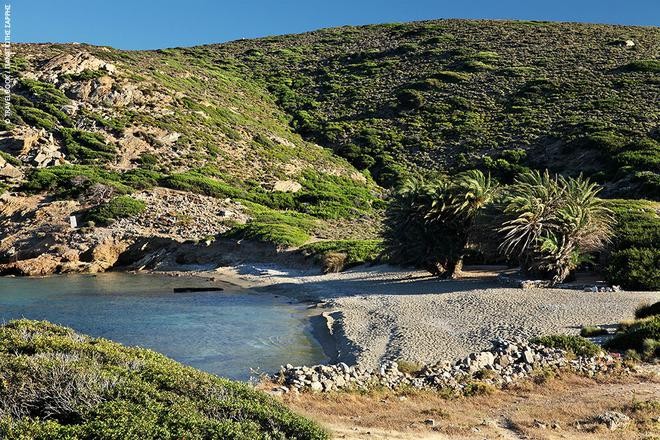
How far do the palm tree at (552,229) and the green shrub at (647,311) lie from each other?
15.8 ft

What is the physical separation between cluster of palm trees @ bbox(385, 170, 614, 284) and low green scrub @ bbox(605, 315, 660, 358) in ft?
23.5

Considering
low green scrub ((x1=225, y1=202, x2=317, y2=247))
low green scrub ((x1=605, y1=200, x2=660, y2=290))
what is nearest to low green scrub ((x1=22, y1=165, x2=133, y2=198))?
low green scrub ((x1=225, y1=202, x2=317, y2=247))

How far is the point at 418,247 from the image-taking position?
81.8 feet

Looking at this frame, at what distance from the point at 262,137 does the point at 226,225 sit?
68.3ft

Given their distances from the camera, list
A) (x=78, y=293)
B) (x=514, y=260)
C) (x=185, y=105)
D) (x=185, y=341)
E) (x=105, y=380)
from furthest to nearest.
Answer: (x=185, y=105), (x=78, y=293), (x=514, y=260), (x=185, y=341), (x=105, y=380)

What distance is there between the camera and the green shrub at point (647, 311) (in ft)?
51.6

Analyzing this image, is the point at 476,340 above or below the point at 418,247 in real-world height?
below

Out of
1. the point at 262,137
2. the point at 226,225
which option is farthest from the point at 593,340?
the point at 262,137

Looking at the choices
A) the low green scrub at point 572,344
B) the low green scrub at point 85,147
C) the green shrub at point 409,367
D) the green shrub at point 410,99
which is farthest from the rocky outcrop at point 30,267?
the green shrub at point 410,99

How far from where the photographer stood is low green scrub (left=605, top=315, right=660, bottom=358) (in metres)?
12.9

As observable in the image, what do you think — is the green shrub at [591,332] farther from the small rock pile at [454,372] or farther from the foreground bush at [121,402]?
the foreground bush at [121,402]

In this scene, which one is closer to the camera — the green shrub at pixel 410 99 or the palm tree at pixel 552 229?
the palm tree at pixel 552 229

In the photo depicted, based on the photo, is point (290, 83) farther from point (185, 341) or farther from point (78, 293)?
point (185, 341)

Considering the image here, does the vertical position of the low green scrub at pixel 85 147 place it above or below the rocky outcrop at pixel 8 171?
above
